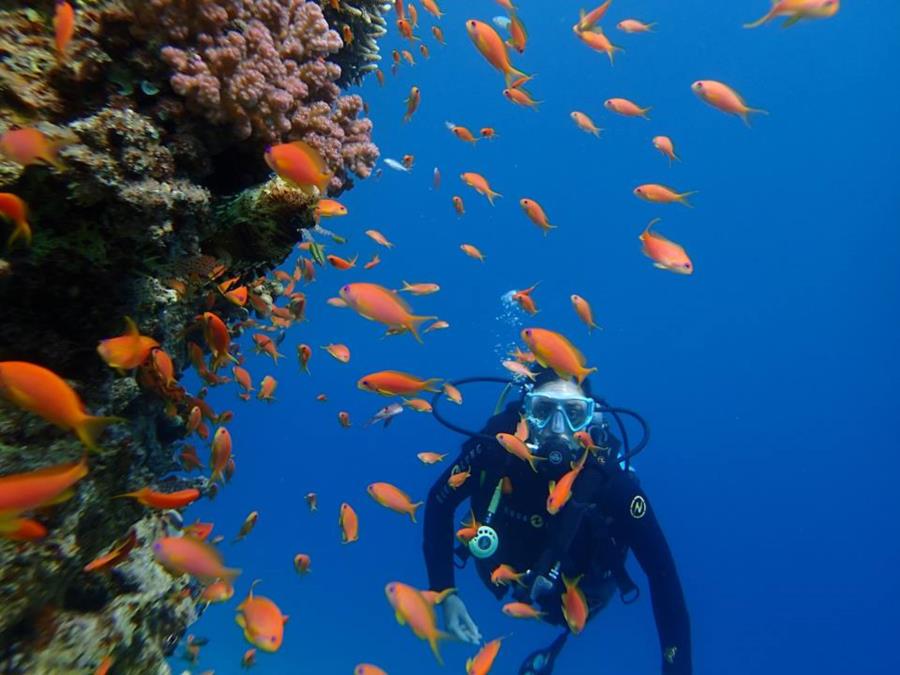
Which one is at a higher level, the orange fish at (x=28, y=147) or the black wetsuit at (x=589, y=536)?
the orange fish at (x=28, y=147)

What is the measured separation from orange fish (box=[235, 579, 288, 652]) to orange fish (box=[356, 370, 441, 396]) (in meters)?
1.38

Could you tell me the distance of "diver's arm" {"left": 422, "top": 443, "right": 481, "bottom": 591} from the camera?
21.0 ft

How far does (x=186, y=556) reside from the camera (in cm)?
232

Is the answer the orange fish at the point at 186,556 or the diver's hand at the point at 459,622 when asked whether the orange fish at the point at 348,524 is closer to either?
the diver's hand at the point at 459,622

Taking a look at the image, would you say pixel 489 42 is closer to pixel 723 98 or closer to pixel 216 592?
pixel 723 98

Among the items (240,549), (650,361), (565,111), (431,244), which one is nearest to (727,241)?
(650,361)

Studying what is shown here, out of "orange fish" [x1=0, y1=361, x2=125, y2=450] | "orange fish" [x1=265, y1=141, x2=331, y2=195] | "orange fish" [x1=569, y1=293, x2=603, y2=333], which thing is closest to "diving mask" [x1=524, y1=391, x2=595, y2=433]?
"orange fish" [x1=569, y1=293, x2=603, y2=333]

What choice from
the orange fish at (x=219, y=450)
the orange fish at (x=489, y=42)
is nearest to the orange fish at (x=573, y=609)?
the orange fish at (x=219, y=450)

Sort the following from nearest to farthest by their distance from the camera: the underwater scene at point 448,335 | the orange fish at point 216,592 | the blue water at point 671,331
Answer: the underwater scene at point 448,335 → the orange fish at point 216,592 → the blue water at point 671,331

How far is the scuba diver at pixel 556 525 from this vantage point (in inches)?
219

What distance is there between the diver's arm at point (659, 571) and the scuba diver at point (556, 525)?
1cm

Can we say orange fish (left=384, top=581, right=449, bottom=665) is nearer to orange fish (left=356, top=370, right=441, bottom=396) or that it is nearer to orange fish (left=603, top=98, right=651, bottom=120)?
orange fish (left=356, top=370, right=441, bottom=396)

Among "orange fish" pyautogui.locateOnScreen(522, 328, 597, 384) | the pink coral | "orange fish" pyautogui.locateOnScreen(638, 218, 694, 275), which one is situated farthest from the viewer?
"orange fish" pyautogui.locateOnScreen(638, 218, 694, 275)

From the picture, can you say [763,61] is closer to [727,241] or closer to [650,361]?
[727,241]
